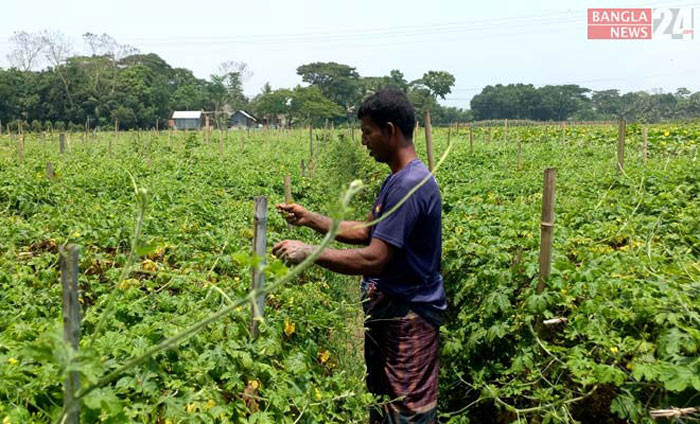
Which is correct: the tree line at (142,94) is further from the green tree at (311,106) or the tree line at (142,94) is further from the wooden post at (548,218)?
the wooden post at (548,218)

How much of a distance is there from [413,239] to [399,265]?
0.54 feet

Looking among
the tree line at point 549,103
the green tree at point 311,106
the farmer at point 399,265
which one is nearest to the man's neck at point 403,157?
the farmer at point 399,265

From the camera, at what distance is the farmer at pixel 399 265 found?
2600 mm

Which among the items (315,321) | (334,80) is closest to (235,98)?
(334,80)

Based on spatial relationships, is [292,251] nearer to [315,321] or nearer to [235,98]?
[315,321]

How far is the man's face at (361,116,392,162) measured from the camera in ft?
9.29

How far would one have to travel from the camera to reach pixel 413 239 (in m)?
2.77

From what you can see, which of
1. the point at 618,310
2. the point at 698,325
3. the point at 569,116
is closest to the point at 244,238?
the point at 618,310

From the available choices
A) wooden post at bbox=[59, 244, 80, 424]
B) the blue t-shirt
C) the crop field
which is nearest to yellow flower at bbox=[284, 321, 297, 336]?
the crop field

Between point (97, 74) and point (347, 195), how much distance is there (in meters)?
66.6

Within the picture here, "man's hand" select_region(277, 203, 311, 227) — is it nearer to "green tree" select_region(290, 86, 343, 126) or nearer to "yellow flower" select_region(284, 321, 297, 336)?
"yellow flower" select_region(284, 321, 297, 336)

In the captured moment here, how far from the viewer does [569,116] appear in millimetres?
85375

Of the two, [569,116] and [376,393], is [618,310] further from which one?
[569,116]

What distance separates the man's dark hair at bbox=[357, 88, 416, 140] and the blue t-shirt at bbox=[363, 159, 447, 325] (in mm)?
206
